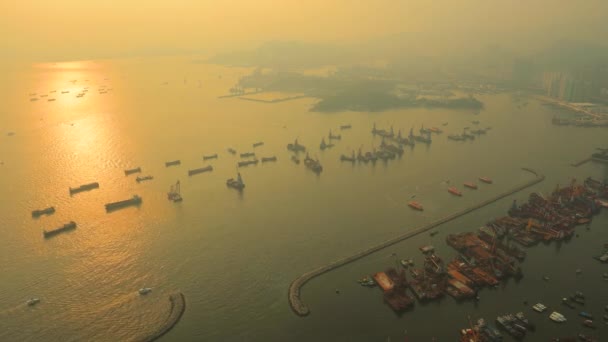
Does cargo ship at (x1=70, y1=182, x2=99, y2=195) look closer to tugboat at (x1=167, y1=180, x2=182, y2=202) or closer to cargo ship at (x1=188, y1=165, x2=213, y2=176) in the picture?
tugboat at (x1=167, y1=180, x2=182, y2=202)

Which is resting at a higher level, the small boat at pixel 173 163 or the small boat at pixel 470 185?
the small boat at pixel 173 163

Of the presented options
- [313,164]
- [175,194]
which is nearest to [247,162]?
[313,164]

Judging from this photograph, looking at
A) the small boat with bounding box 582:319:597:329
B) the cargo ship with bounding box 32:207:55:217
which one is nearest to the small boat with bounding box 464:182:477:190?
the small boat with bounding box 582:319:597:329

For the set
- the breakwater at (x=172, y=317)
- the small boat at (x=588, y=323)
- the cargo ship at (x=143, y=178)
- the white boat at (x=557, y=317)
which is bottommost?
the small boat at (x=588, y=323)

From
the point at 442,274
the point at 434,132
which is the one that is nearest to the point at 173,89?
the point at 434,132

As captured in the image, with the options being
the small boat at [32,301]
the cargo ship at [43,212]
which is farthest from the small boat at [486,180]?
the cargo ship at [43,212]

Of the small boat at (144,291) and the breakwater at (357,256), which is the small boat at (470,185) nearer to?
the breakwater at (357,256)

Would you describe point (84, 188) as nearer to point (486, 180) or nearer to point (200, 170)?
point (200, 170)

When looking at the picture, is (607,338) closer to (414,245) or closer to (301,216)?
(414,245)
